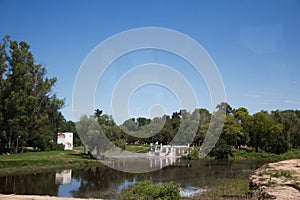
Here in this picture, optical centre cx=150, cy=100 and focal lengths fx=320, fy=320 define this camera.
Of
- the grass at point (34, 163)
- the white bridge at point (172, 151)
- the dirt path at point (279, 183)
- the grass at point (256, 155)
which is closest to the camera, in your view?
the dirt path at point (279, 183)

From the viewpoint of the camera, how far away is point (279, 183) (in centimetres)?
1742

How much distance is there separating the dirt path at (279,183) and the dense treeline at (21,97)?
27.9 meters

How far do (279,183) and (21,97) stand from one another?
2980 centimetres

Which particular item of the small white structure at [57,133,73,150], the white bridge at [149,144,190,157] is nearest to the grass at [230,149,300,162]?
the white bridge at [149,144,190,157]

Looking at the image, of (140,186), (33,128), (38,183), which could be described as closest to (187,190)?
(140,186)

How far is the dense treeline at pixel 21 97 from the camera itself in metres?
37.1

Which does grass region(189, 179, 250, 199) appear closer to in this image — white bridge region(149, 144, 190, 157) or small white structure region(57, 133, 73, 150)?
white bridge region(149, 144, 190, 157)

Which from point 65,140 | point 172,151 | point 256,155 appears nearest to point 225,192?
point 172,151

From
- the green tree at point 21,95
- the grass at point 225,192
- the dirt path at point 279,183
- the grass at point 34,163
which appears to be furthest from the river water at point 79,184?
the green tree at point 21,95

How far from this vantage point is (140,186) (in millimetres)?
16797

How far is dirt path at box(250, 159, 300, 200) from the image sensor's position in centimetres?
1453

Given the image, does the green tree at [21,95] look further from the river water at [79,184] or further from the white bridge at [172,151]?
the white bridge at [172,151]

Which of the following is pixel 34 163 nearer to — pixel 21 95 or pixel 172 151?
pixel 21 95

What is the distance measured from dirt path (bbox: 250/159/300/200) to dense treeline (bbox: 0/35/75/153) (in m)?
27.9
